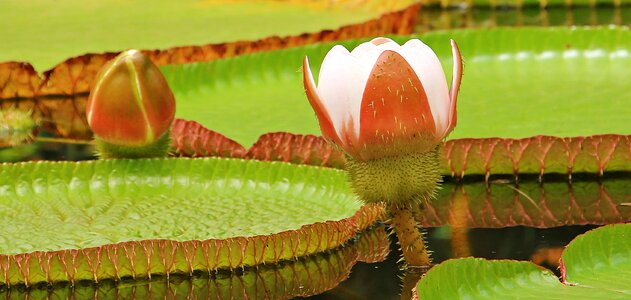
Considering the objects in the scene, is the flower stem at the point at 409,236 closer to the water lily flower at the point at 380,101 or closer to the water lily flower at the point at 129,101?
the water lily flower at the point at 380,101

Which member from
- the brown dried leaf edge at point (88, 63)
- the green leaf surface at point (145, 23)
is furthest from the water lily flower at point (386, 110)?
the green leaf surface at point (145, 23)

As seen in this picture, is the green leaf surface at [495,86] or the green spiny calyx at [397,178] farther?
the green leaf surface at [495,86]

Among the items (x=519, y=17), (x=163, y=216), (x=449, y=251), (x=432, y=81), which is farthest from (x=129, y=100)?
(x=519, y=17)

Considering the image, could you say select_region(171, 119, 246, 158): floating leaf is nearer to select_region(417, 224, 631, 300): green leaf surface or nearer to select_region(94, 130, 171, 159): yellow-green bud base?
select_region(94, 130, 171, 159): yellow-green bud base

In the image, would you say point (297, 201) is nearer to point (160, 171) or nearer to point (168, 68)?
point (160, 171)

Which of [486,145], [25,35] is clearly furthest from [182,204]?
[25,35]

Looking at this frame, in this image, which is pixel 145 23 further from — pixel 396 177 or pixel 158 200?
pixel 396 177
